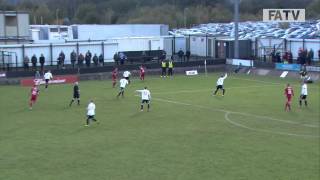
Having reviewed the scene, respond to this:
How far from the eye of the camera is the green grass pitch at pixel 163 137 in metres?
20.6

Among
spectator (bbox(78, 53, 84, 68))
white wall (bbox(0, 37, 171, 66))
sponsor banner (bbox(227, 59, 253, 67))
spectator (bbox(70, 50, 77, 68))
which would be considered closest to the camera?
spectator (bbox(70, 50, 77, 68))

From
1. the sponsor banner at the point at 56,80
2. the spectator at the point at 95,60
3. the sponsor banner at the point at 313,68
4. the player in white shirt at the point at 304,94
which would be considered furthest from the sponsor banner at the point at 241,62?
the player in white shirt at the point at 304,94

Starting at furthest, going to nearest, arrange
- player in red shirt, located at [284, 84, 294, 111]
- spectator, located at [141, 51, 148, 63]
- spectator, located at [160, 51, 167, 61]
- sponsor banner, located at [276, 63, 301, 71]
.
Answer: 1. spectator, located at [141, 51, 148, 63]
2. spectator, located at [160, 51, 167, 61]
3. sponsor banner, located at [276, 63, 301, 71]
4. player in red shirt, located at [284, 84, 294, 111]

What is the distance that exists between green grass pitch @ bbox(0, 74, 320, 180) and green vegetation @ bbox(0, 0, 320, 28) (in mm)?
79305

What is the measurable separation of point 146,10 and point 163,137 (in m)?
109

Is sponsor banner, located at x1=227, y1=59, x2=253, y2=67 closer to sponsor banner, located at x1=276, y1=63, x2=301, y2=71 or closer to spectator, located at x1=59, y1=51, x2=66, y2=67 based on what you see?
sponsor banner, located at x1=276, y1=63, x2=301, y2=71

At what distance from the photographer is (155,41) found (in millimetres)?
65188

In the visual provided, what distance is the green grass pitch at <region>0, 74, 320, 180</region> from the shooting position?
2058 cm

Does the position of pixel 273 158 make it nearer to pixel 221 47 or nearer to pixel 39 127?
pixel 39 127

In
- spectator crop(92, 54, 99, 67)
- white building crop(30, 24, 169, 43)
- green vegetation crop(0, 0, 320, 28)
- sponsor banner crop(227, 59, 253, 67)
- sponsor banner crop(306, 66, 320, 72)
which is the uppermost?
green vegetation crop(0, 0, 320, 28)

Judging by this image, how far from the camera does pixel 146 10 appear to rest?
134 meters

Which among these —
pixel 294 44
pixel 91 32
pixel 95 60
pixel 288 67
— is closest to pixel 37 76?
pixel 95 60

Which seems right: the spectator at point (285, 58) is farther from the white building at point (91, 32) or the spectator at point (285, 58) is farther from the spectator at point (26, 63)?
Result: the spectator at point (26, 63)

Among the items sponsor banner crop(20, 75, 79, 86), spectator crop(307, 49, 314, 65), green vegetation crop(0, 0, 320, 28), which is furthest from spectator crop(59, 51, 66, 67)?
green vegetation crop(0, 0, 320, 28)
